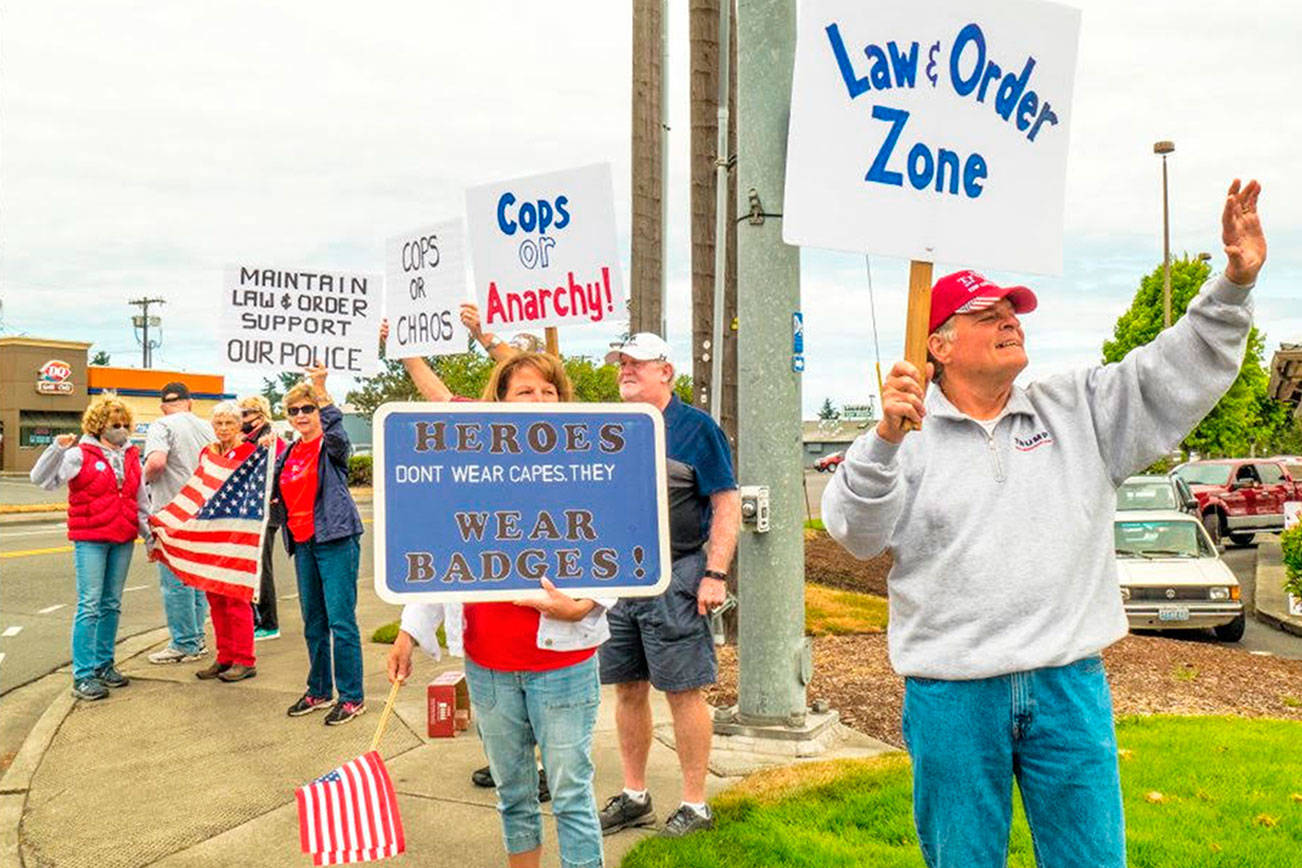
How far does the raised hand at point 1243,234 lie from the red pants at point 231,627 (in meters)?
6.65

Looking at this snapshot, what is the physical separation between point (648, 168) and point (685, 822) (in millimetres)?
5924

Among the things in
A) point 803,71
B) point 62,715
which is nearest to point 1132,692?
point 803,71

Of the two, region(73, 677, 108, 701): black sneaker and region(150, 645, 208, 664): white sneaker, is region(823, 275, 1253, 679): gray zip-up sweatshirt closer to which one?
region(73, 677, 108, 701): black sneaker

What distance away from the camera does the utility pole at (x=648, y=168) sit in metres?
8.87

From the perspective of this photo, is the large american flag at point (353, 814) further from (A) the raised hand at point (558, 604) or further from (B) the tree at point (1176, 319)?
Result: (B) the tree at point (1176, 319)

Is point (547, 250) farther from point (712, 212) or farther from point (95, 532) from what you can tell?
point (95, 532)

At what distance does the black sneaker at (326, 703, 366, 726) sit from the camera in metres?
6.18

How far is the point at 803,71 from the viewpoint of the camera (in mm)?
2943

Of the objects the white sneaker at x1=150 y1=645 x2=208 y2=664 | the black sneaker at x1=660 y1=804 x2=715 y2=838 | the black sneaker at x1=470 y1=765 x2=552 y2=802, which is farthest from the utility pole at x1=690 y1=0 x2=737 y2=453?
the black sneaker at x1=660 y1=804 x2=715 y2=838

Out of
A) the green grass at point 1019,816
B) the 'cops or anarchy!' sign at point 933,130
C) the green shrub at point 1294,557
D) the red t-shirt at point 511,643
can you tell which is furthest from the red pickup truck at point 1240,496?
the red t-shirt at point 511,643

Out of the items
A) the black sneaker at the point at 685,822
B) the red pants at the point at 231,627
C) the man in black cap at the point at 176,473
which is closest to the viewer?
the black sneaker at the point at 685,822

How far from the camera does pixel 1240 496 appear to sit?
2292cm

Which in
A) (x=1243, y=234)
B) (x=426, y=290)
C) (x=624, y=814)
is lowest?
(x=624, y=814)

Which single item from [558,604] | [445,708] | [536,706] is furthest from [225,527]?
[558,604]
